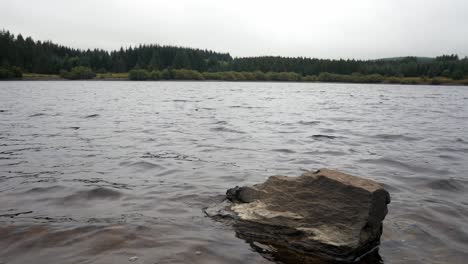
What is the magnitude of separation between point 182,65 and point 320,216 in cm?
17617

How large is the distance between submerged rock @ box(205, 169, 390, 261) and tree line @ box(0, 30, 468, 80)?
14722 cm

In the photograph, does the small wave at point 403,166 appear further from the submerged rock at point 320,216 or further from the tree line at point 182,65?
the tree line at point 182,65

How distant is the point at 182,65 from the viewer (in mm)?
178000

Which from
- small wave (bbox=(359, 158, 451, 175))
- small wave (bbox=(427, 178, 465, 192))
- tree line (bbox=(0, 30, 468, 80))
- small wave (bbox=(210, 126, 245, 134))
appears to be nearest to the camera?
small wave (bbox=(427, 178, 465, 192))

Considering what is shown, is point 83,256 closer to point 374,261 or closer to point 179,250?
point 179,250

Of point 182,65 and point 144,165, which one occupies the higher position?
point 182,65

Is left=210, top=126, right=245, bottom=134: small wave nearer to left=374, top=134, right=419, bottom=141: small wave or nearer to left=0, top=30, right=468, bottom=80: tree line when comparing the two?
left=374, top=134, right=419, bottom=141: small wave

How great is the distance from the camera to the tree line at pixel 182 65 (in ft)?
485

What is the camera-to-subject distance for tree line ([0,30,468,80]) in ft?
485

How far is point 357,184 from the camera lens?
6711 millimetres

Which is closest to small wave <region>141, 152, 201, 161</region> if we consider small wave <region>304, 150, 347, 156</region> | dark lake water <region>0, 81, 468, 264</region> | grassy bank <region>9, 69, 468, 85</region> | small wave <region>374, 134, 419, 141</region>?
dark lake water <region>0, 81, 468, 264</region>

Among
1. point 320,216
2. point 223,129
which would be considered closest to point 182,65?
point 223,129

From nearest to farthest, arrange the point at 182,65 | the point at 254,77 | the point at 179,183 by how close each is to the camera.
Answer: the point at 179,183, the point at 254,77, the point at 182,65

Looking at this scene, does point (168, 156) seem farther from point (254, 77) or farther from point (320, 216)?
point (254, 77)
